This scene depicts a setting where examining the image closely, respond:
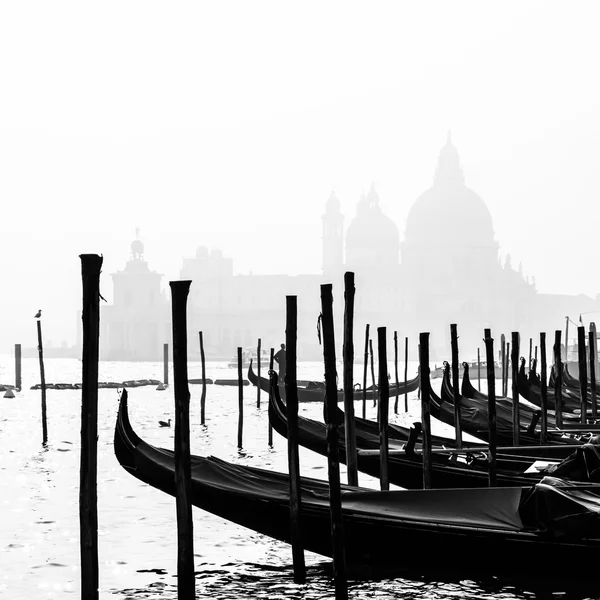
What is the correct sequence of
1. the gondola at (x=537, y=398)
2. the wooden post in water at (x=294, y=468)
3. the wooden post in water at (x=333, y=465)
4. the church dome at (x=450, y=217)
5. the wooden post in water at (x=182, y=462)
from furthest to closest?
the church dome at (x=450, y=217) < the gondola at (x=537, y=398) < the wooden post in water at (x=294, y=468) < the wooden post in water at (x=333, y=465) < the wooden post in water at (x=182, y=462)

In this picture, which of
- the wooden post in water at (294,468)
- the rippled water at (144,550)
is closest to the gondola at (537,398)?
the rippled water at (144,550)

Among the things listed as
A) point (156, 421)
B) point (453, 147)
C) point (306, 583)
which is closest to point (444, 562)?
point (306, 583)

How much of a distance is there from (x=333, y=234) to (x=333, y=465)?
307ft

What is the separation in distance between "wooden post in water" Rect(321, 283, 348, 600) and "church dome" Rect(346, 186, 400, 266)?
3525 inches

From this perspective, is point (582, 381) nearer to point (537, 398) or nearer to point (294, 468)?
point (537, 398)

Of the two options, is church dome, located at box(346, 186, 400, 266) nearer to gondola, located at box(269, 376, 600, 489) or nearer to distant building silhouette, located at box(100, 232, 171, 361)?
distant building silhouette, located at box(100, 232, 171, 361)

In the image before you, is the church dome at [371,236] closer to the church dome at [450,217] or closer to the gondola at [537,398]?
the church dome at [450,217]

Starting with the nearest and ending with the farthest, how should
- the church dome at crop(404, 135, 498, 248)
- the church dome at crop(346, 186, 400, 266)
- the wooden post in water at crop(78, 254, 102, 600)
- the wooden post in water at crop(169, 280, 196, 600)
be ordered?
the wooden post in water at crop(78, 254, 102, 600) → the wooden post in water at crop(169, 280, 196, 600) → the church dome at crop(346, 186, 400, 266) → the church dome at crop(404, 135, 498, 248)

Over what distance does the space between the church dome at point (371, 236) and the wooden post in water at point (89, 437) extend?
90717 millimetres

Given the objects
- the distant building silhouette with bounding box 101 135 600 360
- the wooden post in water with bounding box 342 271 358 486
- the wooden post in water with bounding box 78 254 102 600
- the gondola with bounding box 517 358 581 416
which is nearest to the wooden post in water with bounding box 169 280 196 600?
the wooden post in water with bounding box 78 254 102 600

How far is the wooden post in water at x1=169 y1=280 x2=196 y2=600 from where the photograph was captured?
18.8 feet

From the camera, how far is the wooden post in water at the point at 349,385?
8.41m

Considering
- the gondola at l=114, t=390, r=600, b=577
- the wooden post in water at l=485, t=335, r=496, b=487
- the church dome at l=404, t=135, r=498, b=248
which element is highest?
the church dome at l=404, t=135, r=498, b=248

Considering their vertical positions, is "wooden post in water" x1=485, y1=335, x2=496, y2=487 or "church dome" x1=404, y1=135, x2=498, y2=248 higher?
"church dome" x1=404, y1=135, x2=498, y2=248
